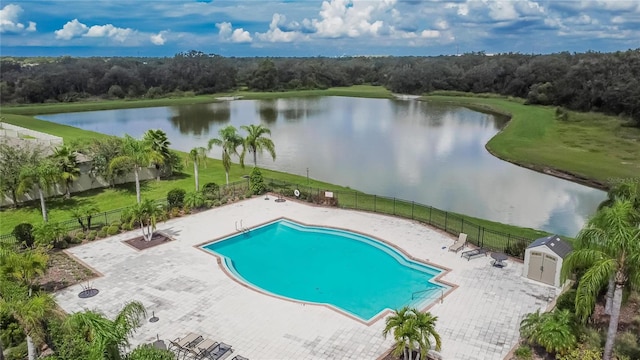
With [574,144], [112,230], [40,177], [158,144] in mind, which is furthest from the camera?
[574,144]

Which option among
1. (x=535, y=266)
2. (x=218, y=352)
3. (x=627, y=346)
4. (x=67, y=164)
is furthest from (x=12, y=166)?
(x=627, y=346)

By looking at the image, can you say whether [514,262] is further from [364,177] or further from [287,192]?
[364,177]

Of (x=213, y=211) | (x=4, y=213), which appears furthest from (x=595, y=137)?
(x=4, y=213)

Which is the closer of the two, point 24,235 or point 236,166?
point 24,235

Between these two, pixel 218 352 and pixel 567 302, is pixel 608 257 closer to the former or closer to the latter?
pixel 567 302

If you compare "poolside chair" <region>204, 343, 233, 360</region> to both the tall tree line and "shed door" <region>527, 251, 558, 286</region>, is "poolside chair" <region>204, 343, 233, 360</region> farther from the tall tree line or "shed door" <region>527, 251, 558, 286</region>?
the tall tree line

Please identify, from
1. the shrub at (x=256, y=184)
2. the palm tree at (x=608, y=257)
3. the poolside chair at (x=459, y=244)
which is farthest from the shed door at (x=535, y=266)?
the shrub at (x=256, y=184)
